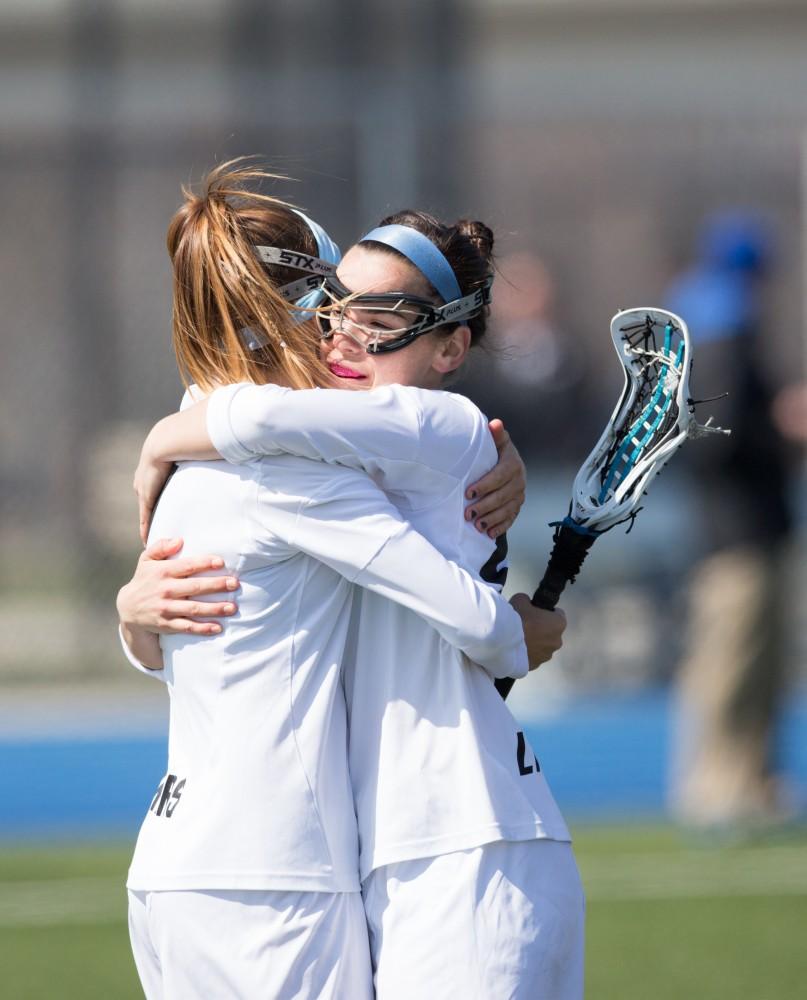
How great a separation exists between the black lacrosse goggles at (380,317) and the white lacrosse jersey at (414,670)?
0.52ft

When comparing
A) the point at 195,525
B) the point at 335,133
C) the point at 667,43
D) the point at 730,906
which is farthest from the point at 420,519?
the point at 667,43

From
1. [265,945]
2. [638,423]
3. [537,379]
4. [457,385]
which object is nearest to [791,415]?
[457,385]

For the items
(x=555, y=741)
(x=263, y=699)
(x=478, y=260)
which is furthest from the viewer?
(x=555, y=741)

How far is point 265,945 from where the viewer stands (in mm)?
2246

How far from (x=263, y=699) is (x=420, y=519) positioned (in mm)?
328

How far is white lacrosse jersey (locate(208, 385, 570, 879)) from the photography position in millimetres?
2270

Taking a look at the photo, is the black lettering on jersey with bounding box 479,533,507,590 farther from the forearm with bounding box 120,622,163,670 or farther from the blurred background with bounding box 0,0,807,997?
the blurred background with bounding box 0,0,807,997

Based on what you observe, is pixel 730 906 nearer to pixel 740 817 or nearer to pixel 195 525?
pixel 740 817

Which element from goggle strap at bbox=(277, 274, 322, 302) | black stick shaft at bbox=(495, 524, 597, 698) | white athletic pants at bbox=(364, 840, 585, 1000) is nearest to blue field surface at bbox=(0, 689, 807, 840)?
black stick shaft at bbox=(495, 524, 597, 698)

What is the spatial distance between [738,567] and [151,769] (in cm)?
290

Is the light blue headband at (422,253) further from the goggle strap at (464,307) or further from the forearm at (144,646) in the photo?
the forearm at (144,646)

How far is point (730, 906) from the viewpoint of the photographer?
5.90m

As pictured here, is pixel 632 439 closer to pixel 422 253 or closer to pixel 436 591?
pixel 422 253

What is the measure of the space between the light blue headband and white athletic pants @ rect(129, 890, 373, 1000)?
0.89m
